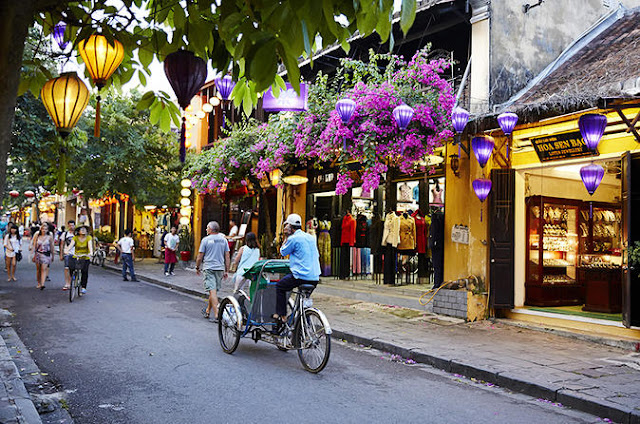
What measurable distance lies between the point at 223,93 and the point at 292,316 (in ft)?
15.4

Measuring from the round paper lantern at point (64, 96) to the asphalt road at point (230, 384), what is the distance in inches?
109

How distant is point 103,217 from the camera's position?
43625 millimetres

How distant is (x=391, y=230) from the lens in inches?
523

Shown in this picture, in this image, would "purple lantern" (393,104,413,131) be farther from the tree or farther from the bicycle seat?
the tree

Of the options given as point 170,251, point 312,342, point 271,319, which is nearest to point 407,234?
point 271,319

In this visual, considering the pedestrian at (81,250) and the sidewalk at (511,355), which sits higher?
the pedestrian at (81,250)

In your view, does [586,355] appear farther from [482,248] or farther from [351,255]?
[351,255]

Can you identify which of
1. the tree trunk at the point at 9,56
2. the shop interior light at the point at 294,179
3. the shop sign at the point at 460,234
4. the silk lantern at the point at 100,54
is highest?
the shop interior light at the point at 294,179

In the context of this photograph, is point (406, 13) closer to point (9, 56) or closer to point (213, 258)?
point (9, 56)

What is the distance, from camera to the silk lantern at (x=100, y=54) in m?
4.51

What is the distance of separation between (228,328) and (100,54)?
15.1ft

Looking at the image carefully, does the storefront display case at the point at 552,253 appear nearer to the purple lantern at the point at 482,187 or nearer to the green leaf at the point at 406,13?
the purple lantern at the point at 482,187

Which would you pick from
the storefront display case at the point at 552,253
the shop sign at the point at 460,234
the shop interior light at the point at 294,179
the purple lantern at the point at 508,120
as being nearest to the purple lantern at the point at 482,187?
the shop sign at the point at 460,234

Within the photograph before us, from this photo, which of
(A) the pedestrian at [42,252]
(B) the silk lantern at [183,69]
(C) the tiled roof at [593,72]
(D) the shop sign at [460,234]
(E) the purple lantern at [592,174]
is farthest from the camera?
(A) the pedestrian at [42,252]
